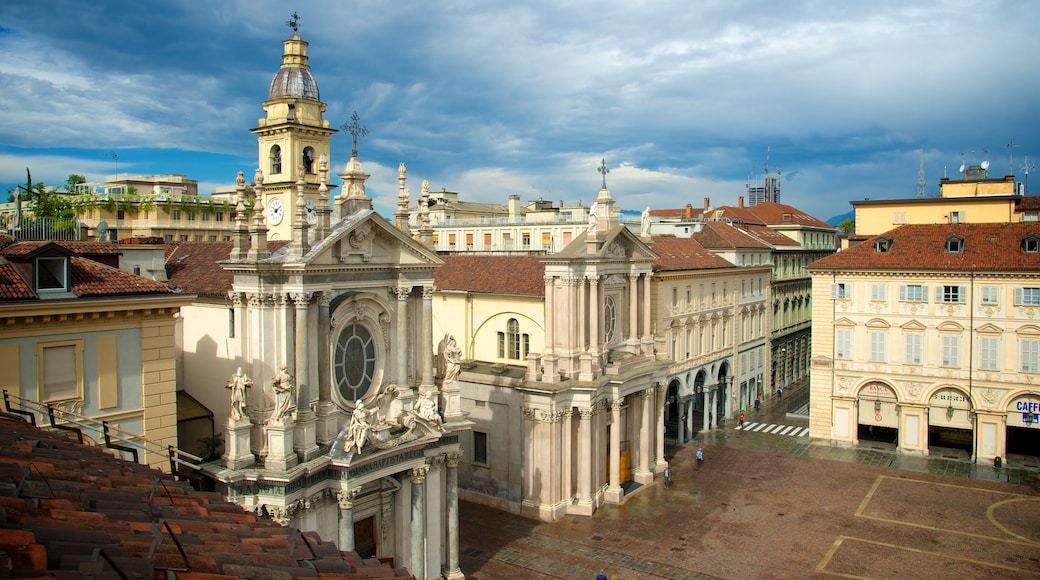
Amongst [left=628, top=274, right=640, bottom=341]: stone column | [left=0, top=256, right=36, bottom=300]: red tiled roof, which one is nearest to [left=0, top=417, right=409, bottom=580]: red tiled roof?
[left=0, top=256, right=36, bottom=300]: red tiled roof

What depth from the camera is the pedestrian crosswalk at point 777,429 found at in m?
63.2

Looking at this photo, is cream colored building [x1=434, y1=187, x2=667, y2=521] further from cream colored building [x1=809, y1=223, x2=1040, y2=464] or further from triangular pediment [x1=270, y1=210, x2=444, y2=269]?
cream colored building [x1=809, y1=223, x2=1040, y2=464]

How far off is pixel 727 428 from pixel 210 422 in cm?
4487

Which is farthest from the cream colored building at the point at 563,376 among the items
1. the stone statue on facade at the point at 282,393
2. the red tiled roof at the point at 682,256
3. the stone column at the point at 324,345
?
the stone statue on facade at the point at 282,393

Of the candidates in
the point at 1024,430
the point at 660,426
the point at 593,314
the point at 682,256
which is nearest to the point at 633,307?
the point at 593,314

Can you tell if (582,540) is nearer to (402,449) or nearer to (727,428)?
(402,449)

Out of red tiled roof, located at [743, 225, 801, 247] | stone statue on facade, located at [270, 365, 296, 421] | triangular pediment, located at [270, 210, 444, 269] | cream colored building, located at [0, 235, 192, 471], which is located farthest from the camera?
red tiled roof, located at [743, 225, 801, 247]

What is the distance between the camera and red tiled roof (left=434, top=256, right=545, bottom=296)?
5053cm

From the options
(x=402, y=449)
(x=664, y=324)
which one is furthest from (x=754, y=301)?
(x=402, y=449)

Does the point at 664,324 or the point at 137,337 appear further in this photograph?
the point at 664,324

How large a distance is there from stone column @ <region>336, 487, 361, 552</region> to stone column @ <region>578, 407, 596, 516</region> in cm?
1890

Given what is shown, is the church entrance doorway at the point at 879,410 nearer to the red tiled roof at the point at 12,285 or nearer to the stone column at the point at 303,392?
the stone column at the point at 303,392

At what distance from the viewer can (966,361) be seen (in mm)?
55094

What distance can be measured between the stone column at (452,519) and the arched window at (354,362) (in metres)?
4.91
